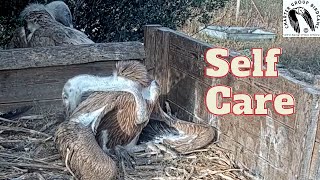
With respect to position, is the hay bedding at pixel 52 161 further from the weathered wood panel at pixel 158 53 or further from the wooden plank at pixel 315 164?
the weathered wood panel at pixel 158 53

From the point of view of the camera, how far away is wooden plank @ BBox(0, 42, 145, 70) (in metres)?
3.49

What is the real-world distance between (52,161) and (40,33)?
1478 mm

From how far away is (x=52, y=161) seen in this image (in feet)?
9.83

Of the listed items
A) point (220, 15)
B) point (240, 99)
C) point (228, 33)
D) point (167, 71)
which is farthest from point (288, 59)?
point (240, 99)

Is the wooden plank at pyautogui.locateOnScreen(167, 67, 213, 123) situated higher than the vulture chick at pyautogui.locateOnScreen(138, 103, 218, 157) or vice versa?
the wooden plank at pyautogui.locateOnScreen(167, 67, 213, 123)

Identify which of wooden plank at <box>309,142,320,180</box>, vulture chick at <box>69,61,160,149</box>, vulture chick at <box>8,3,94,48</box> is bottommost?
wooden plank at <box>309,142,320,180</box>

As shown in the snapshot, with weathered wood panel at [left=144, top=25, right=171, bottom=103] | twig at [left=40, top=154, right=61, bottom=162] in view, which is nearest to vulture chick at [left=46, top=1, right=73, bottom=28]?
weathered wood panel at [left=144, top=25, right=171, bottom=103]

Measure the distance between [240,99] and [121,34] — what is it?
2397 millimetres

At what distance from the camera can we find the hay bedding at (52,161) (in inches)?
113

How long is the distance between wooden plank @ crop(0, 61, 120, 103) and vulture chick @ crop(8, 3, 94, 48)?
441 mm

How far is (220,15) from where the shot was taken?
9477 millimetres

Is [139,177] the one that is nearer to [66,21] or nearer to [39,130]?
[39,130]

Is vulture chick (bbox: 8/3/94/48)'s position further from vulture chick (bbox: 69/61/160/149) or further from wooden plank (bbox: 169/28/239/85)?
vulture chick (bbox: 69/61/160/149)

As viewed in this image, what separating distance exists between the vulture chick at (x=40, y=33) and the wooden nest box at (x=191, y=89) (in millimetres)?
442
